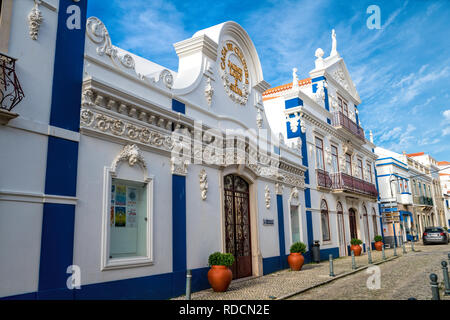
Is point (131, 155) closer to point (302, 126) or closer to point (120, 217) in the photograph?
point (120, 217)

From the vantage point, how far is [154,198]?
29.5 ft

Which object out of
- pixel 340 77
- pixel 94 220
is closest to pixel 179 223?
pixel 94 220

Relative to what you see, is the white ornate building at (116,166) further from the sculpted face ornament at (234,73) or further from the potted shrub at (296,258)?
the potted shrub at (296,258)

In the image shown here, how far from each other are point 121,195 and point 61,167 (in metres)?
1.78

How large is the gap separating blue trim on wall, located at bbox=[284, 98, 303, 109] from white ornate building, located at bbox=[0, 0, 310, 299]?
16.8 feet

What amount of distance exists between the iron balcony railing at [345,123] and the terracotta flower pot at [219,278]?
1439 centimetres

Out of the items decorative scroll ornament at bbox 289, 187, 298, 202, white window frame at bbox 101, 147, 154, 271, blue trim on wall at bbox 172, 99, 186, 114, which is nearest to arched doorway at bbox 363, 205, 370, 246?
decorative scroll ornament at bbox 289, 187, 298, 202

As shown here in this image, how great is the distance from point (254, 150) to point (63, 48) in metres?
Answer: 7.53

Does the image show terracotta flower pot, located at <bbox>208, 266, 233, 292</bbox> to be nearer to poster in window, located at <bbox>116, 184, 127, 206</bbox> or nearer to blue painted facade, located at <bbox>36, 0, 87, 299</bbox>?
poster in window, located at <bbox>116, 184, 127, 206</bbox>

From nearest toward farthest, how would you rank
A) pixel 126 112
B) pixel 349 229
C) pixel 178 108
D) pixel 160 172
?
pixel 126 112 < pixel 160 172 < pixel 178 108 < pixel 349 229

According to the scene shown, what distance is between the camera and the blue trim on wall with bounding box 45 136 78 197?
265 inches

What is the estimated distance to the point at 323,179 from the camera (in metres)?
19.3
